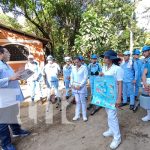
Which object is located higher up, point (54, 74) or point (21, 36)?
point (21, 36)

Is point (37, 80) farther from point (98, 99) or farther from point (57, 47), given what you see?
point (57, 47)

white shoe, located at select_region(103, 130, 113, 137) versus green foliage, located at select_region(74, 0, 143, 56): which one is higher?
green foliage, located at select_region(74, 0, 143, 56)

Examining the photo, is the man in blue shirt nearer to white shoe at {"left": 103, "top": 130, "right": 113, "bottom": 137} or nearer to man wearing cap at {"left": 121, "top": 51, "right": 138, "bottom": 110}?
white shoe at {"left": 103, "top": 130, "right": 113, "bottom": 137}

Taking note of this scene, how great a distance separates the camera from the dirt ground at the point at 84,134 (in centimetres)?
477

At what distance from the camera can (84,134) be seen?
5.33 m

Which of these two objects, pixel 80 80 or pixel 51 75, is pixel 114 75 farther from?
pixel 51 75

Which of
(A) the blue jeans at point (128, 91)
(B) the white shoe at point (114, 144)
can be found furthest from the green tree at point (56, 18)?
(B) the white shoe at point (114, 144)

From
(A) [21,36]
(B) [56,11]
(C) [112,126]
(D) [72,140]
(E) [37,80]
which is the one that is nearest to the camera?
(C) [112,126]

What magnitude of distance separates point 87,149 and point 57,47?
15135 mm

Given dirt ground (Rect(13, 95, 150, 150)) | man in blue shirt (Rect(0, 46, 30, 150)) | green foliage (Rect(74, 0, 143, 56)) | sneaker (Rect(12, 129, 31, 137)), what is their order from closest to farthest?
man in blue shirt (Rect(0, 46, 30, 150))
dirt ground (Rect(13, 95, 150, 150))
sneaker (Rect(12, 129, 31, 137))
green foliage (Rect(74, 0, 143, 56))

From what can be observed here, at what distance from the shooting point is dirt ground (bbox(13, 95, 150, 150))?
4.77 m

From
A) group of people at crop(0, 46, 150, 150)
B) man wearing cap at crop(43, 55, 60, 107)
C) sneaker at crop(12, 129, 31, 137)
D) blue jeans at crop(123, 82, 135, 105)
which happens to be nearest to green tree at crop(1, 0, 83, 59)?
man wearing cap at crop(43, 55, 60, 107)

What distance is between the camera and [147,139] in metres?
4.80

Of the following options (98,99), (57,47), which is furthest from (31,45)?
(98,99)
